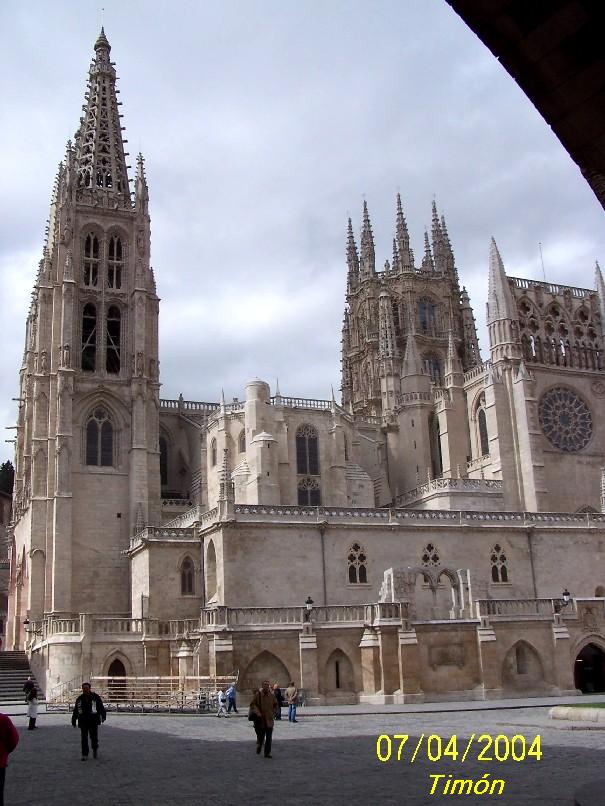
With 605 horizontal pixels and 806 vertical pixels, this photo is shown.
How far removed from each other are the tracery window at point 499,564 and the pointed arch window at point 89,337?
1085 inches

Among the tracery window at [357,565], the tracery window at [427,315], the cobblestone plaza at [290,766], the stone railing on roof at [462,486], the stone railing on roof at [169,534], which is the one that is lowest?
the cobblestone plaza at [290,766]

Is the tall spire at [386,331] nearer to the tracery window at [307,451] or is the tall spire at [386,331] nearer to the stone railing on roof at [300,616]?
the tracery window at [307,451]

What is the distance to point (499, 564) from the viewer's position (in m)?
44.6

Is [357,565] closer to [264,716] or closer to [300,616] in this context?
[300,616]

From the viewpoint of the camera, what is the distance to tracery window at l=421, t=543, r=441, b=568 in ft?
141

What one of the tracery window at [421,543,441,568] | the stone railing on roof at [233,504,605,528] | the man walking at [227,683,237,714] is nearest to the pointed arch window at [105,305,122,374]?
the stone railing on roof at [233,504,605,528]

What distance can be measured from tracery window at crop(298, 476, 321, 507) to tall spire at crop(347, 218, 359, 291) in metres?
34.8

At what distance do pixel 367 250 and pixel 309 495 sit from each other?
37442 millimetres

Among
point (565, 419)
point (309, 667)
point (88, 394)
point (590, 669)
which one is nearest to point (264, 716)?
point (309, 667)

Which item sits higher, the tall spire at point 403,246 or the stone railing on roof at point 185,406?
the tall spire at point 403,246

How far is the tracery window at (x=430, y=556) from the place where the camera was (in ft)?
141

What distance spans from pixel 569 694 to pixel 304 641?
36.2 ft

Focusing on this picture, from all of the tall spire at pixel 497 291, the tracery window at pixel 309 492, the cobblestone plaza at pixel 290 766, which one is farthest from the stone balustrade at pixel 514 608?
the tall spire at pixel 497 291

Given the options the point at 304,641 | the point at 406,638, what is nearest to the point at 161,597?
the point at 304,641
